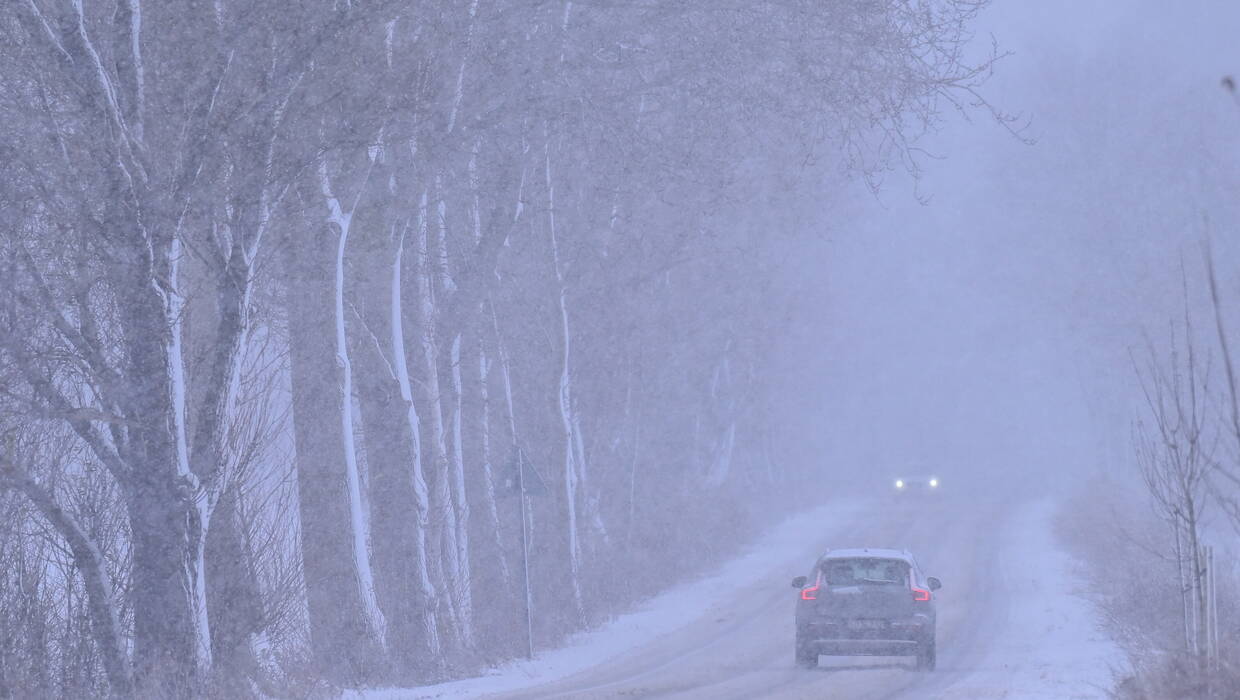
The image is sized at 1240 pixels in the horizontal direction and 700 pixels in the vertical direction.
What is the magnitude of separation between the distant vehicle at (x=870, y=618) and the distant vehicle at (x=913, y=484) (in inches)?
1763

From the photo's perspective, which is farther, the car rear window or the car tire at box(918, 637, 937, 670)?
the car rear window

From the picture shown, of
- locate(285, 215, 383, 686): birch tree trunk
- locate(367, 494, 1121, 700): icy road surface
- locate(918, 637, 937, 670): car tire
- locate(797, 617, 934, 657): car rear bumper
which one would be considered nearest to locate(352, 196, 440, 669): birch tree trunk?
locate(285, 215, 383, 686): birch tree trunk

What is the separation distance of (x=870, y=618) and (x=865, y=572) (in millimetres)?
719

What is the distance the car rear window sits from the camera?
1934 centimetres

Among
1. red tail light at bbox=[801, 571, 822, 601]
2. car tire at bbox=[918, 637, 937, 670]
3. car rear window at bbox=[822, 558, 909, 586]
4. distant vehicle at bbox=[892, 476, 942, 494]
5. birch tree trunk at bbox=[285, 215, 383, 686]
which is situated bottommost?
distant vehicle at bbox=[892, 476, 942, 494]

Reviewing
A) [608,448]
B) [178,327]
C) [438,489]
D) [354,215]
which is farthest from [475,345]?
[178,327]

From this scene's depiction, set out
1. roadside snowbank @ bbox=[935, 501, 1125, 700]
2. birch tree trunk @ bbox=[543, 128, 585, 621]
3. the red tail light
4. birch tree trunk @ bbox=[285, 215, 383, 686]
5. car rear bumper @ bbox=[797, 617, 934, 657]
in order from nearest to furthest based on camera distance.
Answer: roadside snowbank @ bbox=[935, 501, 1125, 700], birch tree trunk @ bbox=[285, 215, 383, 686], car rear bumper @ bbox=[797, 617, 934, 657], the red tail light, birch tree trunk @ bbox=[543, 128, 585, 621]

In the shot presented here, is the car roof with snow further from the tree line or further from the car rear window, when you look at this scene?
the tree line

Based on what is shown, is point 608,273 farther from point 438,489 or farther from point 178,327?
point 178,327

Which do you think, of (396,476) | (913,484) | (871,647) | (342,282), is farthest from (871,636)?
(913,484)

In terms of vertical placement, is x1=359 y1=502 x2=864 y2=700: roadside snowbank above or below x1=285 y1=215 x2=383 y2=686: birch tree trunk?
below

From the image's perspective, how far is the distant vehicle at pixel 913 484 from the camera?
63469 millimetres

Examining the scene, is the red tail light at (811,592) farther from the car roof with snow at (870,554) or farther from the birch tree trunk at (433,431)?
the birch tree trunk at (433,431)

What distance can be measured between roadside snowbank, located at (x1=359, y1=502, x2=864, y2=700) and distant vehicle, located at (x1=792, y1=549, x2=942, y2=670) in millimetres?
3553
